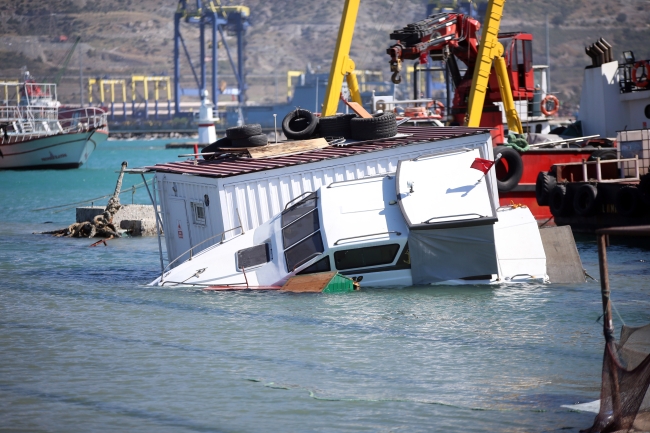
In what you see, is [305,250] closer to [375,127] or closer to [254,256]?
[254,256]

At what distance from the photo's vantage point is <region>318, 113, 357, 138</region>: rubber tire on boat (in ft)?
67.5

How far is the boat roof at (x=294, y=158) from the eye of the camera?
17.7m

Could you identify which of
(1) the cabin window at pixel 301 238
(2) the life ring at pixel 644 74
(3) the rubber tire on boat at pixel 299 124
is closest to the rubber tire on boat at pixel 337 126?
(3) the rubber tire on boat at pixel 299 124

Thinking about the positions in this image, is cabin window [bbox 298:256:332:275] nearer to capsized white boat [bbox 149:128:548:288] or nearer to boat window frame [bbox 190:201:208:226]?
capsized white boat [bbox 149:128:548:288]

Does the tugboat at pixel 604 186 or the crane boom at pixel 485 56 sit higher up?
the crane boom at pixel 485 56

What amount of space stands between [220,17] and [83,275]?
183037 millimetres

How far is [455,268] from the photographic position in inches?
673

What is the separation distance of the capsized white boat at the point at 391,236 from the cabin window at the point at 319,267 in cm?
2

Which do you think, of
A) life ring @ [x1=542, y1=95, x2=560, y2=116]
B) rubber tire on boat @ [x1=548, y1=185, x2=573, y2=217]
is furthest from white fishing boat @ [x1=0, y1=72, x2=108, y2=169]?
rubber tire on boat @ [x1=548, y1=185, x2=573, y2=217]

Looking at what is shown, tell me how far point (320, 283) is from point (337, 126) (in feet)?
16.9

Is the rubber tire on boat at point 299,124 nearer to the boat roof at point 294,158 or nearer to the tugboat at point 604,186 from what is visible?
the boat roof at point 294,158

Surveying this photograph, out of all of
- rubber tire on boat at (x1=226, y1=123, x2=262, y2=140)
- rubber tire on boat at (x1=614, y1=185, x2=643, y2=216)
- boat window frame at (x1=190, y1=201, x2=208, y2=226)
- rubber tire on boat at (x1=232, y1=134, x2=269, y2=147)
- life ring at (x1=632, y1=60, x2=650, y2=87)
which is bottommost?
rubber tire on boat at (x1=614, y1=185, x2=643, y2=216)

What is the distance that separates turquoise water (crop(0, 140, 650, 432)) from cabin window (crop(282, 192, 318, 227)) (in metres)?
1.42

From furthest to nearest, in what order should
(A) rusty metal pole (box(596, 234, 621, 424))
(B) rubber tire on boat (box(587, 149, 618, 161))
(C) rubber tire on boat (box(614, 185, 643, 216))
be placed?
(B) rubber tire on boat (box(587, 149, 618, 161)), (C) rubber tire on boat (box(614, 185, 643, 216)), (A) rusty metal pole (box(596, 234, 621, 424))
